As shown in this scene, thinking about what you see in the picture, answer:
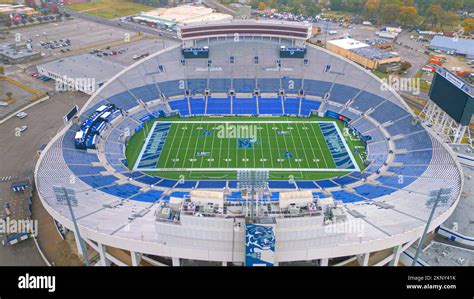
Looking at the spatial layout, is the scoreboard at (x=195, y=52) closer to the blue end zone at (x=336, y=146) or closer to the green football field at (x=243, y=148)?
the green football field at (x=243, y=148)

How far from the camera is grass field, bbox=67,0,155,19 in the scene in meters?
124

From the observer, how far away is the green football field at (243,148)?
4494 centimetres

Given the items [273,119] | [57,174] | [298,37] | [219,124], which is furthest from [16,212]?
[298,37]

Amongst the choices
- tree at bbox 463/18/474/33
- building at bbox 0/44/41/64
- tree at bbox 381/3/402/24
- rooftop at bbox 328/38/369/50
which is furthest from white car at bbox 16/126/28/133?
tree at bbox 463/18/474/33

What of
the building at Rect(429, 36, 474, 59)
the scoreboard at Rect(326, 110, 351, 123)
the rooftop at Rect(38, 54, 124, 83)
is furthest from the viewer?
the building at Rect(429, 36, 474, 59)

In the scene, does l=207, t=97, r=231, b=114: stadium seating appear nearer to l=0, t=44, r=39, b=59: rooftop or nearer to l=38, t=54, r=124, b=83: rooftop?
l=38, t=54, r=124, b=83: rooftop

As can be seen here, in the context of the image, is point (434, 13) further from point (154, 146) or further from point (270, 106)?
point (154, 146)

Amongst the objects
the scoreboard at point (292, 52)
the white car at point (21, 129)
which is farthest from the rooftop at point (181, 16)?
the white car at point (21, 129)

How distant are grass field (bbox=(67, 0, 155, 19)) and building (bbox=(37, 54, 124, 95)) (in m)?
51.9

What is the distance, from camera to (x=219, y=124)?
5534 centimetres

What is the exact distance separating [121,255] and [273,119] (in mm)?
34497

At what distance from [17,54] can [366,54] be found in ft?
259

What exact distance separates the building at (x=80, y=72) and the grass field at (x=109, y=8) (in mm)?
51856

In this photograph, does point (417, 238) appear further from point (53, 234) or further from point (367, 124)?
point (53, 234)
